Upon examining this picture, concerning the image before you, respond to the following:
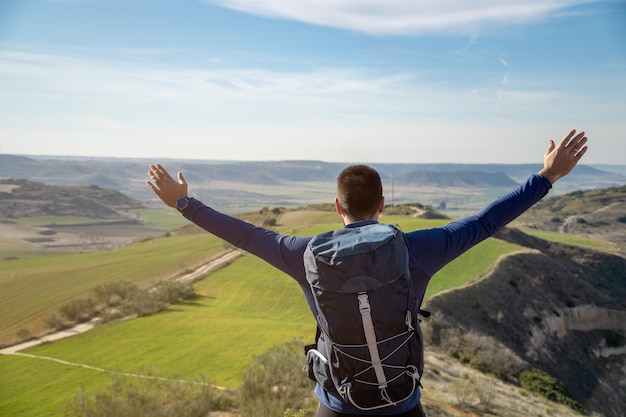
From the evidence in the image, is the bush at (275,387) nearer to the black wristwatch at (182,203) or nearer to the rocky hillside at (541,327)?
the black wristwatch at (182,203)

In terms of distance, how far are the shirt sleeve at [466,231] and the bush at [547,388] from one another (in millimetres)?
27015

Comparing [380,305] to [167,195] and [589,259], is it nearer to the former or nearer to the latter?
[167,195]

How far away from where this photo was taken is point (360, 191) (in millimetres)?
3066

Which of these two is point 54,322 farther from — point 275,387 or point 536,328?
point 536,328

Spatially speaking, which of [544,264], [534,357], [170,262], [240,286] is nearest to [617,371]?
[534,357]

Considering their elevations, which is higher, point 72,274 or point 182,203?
point 182,203

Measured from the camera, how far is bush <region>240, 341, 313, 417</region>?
38.5 feet

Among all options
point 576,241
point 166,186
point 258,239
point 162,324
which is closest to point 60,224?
point 576,241

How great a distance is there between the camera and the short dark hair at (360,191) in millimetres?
3064

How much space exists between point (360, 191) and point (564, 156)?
5.29 feet

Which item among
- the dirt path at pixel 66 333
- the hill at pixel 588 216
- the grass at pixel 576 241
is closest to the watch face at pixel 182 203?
the dirt path at pixel 66 333

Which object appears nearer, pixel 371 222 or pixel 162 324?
pixel 371 222

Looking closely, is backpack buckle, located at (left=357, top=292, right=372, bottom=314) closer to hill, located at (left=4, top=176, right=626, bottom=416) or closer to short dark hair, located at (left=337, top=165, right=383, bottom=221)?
short dark hair, located at (left=337, top=165, right=383, bottom=221)

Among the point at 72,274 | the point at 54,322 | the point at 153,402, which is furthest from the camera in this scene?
the point at 72,274
